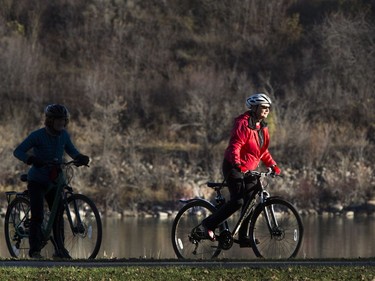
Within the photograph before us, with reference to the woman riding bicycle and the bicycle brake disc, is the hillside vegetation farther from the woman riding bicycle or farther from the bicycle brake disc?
the woman riding bicycle

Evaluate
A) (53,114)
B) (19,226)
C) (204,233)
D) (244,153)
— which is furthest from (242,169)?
(19,226)

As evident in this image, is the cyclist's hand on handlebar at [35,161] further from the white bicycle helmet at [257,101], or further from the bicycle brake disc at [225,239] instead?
the white bicycle helmet at [257,101]

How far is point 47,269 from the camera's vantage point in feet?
42.7

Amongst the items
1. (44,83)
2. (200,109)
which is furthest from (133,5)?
(200,109)

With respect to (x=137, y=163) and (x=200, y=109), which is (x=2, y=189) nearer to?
(x=137, y=163)

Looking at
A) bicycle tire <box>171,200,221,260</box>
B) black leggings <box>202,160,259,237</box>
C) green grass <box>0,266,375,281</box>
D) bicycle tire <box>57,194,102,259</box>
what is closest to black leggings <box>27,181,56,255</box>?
bicycle tire <box>57,194,102,259</box>

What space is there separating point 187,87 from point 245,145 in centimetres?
5339

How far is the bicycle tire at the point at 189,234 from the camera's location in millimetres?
15633

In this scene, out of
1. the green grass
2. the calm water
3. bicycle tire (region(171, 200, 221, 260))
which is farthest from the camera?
the calm water

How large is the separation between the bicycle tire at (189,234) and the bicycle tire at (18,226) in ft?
6.17

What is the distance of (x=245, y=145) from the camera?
49.4ft

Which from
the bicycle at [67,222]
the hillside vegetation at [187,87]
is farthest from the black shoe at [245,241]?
the hillside vegetation at [187,87]

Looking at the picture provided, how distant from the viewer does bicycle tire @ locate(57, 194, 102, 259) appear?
15.3 m

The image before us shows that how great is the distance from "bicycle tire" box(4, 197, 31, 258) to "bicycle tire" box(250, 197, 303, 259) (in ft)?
9.68
